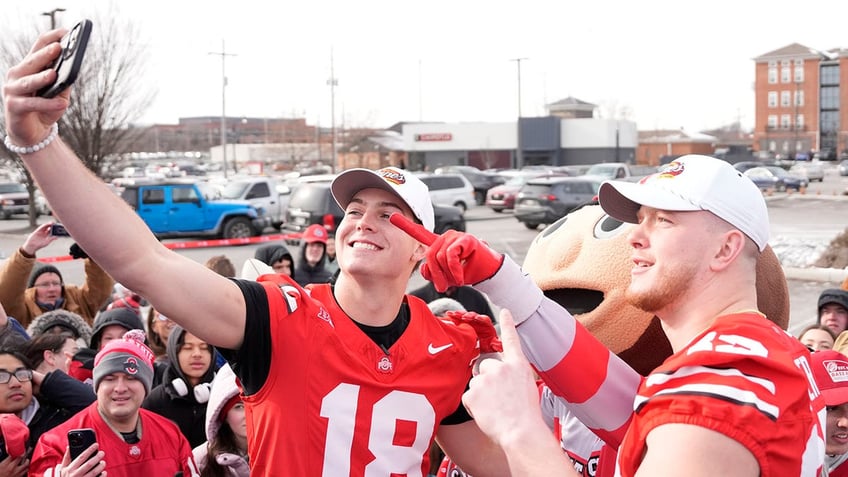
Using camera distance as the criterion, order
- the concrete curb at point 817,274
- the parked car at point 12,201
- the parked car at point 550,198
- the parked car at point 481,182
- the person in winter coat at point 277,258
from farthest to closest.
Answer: the parked car at point 481,182 → the parked car at point 12,201 → the parked car at point 550,198 → the concrete curb at point 817,274 → the person in winter coat at point 277,258

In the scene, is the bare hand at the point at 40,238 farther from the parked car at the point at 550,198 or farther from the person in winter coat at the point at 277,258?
the parked car at the point at 550,198

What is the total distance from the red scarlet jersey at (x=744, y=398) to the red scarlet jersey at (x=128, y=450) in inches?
106

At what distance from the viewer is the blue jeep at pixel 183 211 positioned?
2248 centimetres

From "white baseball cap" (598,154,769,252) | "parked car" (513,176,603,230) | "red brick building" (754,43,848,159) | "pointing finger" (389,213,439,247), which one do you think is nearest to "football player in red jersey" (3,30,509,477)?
"pointing finger" (389,213,439,247)

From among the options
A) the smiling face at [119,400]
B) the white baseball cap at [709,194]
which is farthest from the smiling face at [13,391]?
the white baseball cap at [709,194]

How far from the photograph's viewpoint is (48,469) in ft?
12.5

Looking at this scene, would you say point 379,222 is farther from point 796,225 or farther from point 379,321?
point 796,225

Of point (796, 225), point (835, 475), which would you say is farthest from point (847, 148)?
point (835, 475)

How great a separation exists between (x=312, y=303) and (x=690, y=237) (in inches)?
48.6

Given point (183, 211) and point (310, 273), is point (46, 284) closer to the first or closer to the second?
point (310, 273)

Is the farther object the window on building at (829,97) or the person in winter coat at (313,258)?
the window on building at (829,97)

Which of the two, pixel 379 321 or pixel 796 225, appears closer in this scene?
pixel 379 321

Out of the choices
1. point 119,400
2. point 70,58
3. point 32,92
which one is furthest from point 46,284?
point 70,58

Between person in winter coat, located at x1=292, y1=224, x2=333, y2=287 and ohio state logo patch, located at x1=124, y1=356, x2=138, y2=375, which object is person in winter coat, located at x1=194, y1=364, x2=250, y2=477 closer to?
ohio state logo patch, located at x1=124, y1=356, x2=138, y2=375
